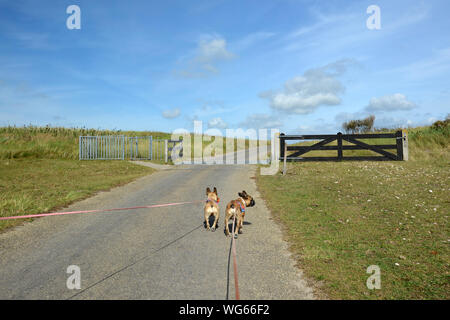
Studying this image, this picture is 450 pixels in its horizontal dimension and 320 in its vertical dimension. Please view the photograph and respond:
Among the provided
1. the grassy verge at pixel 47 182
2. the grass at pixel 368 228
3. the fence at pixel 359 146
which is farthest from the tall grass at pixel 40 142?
the grass at pixel 368 228

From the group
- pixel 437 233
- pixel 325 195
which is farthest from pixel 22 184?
pixel 437 233

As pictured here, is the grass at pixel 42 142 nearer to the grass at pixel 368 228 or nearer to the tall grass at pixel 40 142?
the tall grass at pixel 40 142

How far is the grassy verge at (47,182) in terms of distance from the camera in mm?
9625

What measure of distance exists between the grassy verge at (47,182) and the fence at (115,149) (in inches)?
178

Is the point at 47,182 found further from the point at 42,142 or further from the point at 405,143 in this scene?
the point at 405,143

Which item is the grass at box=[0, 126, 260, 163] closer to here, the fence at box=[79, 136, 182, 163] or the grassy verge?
the fence at box=[79, 136, 182, 163]

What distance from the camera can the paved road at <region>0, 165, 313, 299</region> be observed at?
4.09 metres

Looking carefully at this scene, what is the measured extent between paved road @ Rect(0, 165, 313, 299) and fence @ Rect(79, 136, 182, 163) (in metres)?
20.2

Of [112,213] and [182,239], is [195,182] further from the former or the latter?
[182,239]

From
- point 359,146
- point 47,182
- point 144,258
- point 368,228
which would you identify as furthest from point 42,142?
point 368,228

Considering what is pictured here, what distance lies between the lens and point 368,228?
697 cm

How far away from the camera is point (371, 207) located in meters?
9.00
